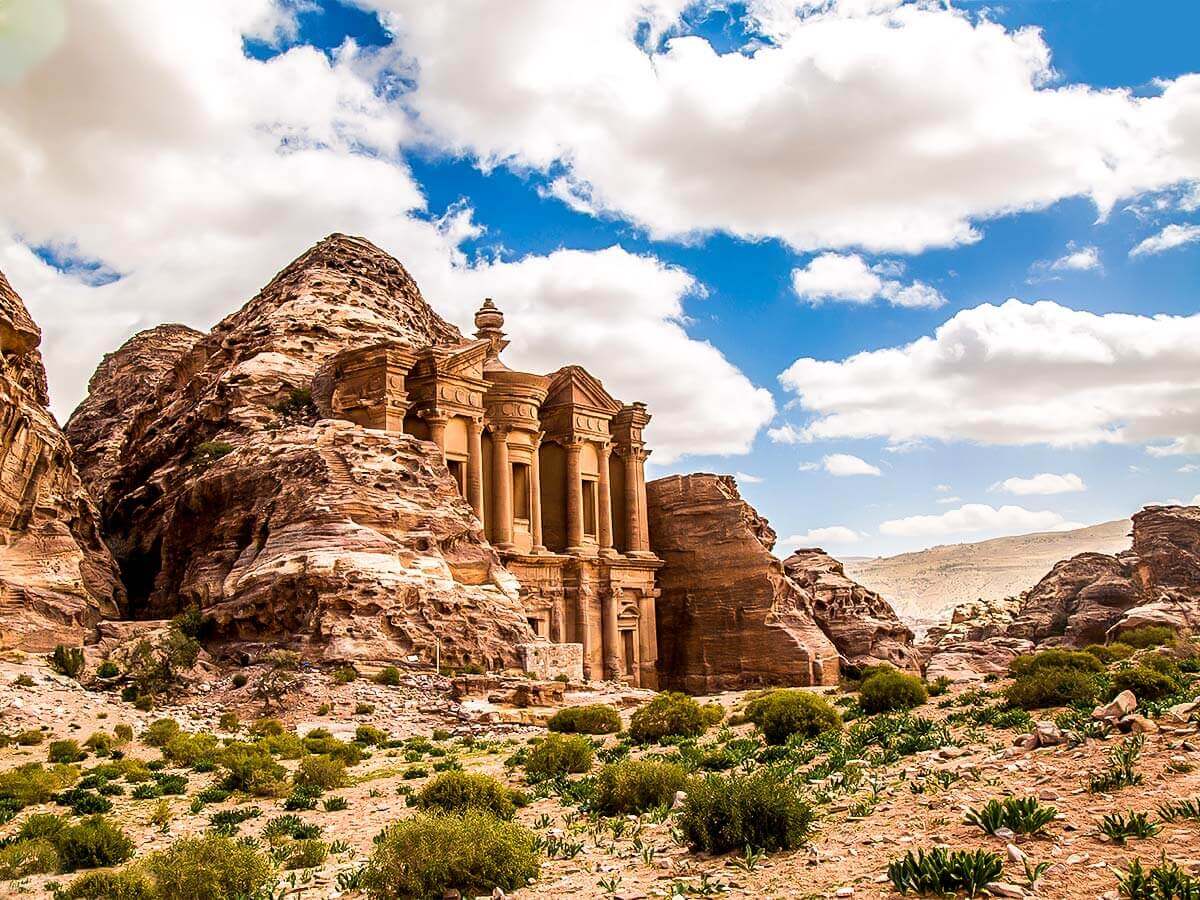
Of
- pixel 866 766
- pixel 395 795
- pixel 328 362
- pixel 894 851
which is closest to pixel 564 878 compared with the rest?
pixel 894 851

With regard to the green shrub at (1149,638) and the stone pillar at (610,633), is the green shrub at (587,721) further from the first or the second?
the stone pillar at (610,633)

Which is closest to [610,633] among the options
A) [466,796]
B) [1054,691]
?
[1054,691]

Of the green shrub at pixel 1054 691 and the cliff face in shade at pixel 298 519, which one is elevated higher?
the cliff face in shade at pixel 298 519

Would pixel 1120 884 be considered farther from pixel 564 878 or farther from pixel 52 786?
pixel 52 786

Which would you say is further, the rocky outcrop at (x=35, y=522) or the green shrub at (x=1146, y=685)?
the rocky outcrop at (x=35, y=522)

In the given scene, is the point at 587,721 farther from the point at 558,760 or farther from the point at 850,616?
the point at 850,616

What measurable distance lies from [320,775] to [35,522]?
1895cm

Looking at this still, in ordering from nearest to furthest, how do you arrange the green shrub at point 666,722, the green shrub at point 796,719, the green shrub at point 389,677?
the green shrub at point 796,719 < the green shrub at point 666,722 < the green shrub at point 389,677

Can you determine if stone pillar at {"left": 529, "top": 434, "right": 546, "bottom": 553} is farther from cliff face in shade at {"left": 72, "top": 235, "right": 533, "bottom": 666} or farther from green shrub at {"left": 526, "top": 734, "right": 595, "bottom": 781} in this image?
green shrub at {"left": 526, "top": 734, "right": 595, "bottom": 781}

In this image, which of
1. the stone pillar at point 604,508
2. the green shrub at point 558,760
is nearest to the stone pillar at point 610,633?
the stone pillar at point 604,508

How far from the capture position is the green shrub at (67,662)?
28.8 meters

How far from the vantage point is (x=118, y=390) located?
7756cm

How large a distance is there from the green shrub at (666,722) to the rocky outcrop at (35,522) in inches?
722

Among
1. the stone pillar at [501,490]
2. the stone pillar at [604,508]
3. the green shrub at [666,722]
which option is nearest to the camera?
the green shrub at [666,722]
